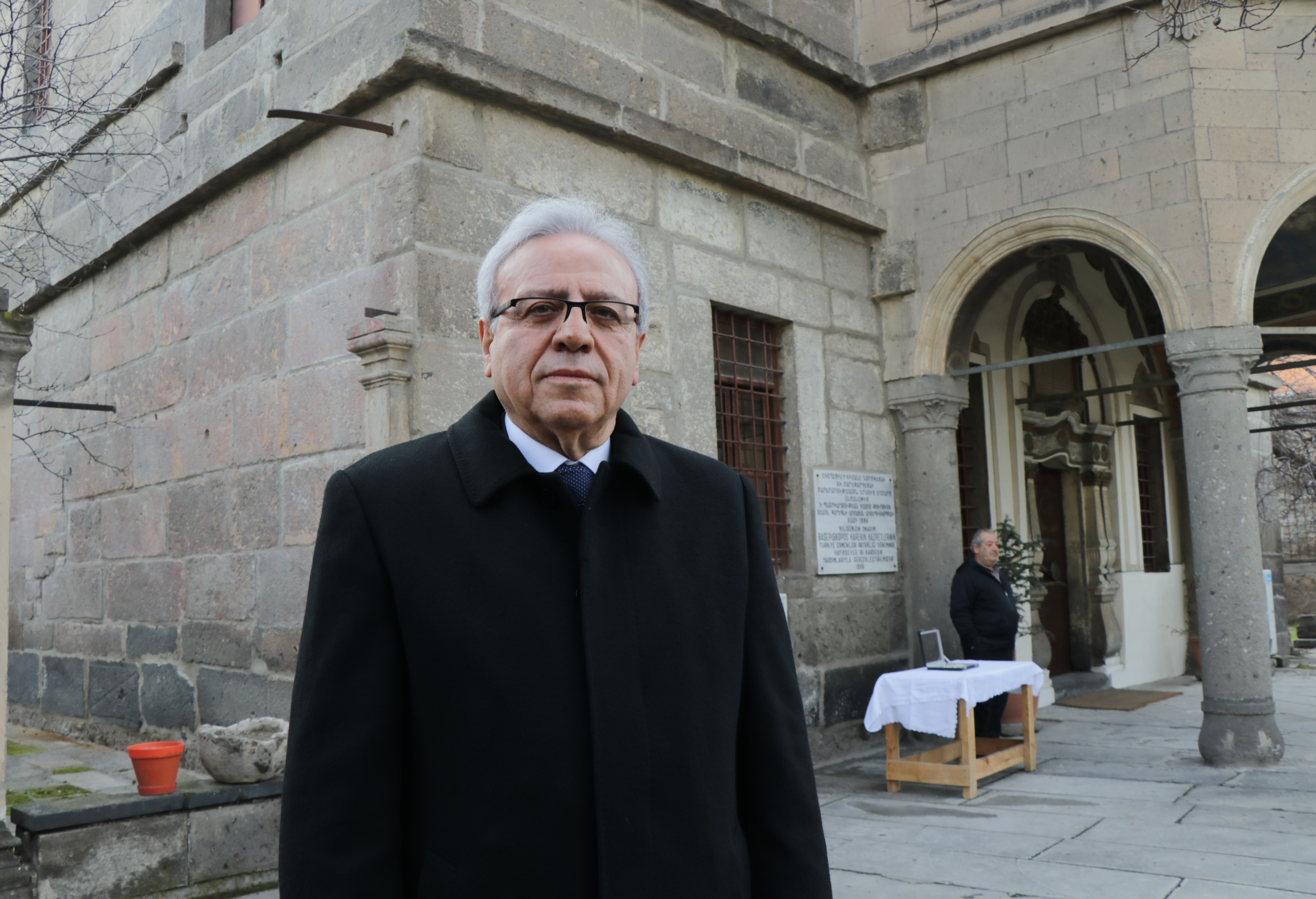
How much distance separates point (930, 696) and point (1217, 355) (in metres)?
2.71

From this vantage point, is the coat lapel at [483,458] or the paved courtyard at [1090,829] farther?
the paved courtyard at [1090,829]

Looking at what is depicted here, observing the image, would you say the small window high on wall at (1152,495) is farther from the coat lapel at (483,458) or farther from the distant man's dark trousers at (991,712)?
the coat lapel at (483,458)

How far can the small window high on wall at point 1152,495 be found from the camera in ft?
38.5

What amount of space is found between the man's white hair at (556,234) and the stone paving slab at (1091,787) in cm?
520

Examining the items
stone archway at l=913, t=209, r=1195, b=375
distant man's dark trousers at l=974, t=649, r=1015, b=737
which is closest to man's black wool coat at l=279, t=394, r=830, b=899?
distant man's dark trousers at l=974, t=649, r=1015, b=737

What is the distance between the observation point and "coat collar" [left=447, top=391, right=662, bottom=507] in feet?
4.48

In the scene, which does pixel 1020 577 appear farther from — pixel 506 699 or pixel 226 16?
pixel 506 699

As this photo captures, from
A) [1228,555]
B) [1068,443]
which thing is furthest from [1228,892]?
[1068,443]

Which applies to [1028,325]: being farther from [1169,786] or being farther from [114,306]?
[114,306]

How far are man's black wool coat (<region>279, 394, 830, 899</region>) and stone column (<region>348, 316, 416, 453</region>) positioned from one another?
3185mm

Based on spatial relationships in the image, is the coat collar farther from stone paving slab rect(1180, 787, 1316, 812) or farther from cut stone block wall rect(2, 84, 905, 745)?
stone paving slab rect(1180, 787, 1316, 812)

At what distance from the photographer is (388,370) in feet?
14.9

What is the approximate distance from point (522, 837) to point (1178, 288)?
6.25 meters

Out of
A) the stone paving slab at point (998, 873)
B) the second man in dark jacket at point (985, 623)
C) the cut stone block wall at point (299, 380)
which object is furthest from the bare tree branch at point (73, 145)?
the second man in dark jacket at point (985, 623)
